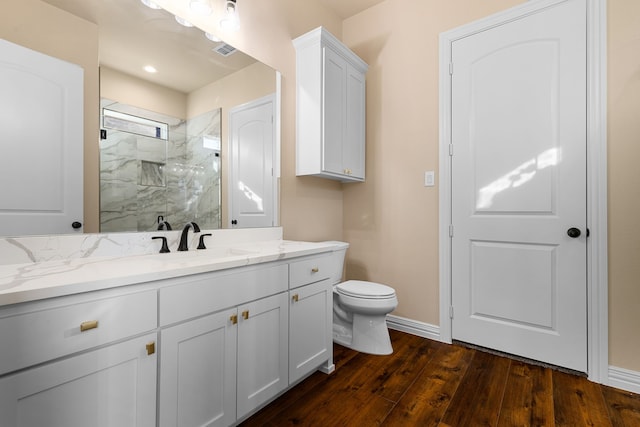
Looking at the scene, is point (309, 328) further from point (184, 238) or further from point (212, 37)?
point (212, 37)

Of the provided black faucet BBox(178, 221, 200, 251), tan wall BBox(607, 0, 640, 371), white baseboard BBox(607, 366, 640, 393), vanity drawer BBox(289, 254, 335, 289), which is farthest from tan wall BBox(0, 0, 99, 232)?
white baseboard BBox(607, 366, 640, 393)

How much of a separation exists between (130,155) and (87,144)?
0.57 ft

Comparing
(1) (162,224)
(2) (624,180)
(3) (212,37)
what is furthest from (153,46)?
(2) (624,180)

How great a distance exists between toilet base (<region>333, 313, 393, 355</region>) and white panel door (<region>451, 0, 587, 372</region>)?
1.92ft

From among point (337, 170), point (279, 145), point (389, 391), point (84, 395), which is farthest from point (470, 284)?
point (84, 395)

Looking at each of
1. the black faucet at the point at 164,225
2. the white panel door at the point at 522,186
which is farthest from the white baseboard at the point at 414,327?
the black faucet at the point at 164,225

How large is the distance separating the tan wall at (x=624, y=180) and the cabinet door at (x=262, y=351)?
1.91m

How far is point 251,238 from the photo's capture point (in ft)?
6.75

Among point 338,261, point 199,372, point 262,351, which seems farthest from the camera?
point 338,261

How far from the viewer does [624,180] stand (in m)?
1.74

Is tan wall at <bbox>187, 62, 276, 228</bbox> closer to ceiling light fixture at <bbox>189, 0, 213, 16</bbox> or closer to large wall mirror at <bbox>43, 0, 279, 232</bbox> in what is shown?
large wall mirror at <bbox>43, 0, 279, 232</bbox>

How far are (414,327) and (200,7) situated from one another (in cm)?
269

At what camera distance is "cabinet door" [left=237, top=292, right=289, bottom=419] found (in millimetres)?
1337

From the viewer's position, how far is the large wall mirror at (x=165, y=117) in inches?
55.2
